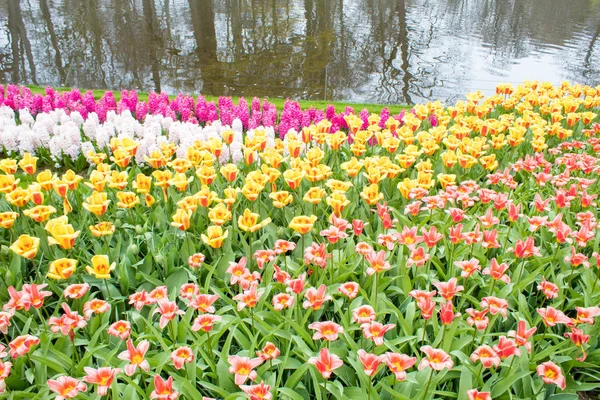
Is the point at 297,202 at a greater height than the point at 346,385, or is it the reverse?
the point at 297,202

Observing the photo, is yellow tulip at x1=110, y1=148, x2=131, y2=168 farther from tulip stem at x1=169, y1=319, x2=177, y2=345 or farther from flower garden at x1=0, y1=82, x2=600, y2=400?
tulip stem at x1=169, y1=319, x2=177, y2=345

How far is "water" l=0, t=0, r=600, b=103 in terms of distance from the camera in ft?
29.1

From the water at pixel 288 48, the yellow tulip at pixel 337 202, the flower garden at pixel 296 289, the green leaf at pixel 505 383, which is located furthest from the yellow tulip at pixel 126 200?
the water at pixel 288 48

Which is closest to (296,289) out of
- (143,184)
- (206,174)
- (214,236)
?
(214,236)

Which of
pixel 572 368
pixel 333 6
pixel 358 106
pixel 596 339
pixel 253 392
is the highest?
pixel 333 6

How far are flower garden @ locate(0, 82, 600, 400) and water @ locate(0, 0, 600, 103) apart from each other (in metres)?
5.43

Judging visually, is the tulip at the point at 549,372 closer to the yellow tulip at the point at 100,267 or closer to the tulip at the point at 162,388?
the tulip at the point at 162,388

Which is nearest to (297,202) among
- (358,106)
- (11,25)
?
(358,106)

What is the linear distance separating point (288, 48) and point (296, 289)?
33.0 feet

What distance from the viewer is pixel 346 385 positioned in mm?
1897

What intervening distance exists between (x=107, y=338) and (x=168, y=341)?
262 mm

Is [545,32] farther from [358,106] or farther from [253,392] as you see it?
[253,392]

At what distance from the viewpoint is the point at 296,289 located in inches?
71.6

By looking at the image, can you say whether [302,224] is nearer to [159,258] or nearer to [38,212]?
[159,258]
